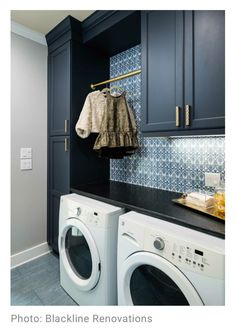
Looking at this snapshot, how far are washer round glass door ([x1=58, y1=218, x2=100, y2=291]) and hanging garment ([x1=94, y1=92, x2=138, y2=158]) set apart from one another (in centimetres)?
69

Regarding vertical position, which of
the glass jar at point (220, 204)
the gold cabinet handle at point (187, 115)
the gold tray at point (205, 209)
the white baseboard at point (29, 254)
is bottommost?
the white baseboard at point (29, 254)

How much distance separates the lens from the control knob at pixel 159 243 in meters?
0.89

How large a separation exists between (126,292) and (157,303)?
0.58 feet

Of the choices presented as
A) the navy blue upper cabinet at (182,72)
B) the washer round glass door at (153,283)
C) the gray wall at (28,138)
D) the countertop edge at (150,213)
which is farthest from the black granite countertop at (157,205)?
the gray wall at (28,138)

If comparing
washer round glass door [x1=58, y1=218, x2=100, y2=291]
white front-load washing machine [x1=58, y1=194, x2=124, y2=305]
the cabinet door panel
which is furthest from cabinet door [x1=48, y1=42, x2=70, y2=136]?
washer round glass door [x1=58, y1=218, x2=100, y2=291]

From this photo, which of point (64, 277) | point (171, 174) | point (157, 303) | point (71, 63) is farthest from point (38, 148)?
point (157, 303)

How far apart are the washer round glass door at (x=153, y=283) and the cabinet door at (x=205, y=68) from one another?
0.80 m

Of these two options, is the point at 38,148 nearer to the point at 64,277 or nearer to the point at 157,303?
the point at 64,277

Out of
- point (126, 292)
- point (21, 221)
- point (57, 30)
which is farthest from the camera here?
point (21, 221)

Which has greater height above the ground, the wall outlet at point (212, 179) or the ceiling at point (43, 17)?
the ceiling at point (43, 17)

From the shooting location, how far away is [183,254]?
2.72 feet

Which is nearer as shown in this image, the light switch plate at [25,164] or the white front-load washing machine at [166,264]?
the white front-load washing machine at [166,264]

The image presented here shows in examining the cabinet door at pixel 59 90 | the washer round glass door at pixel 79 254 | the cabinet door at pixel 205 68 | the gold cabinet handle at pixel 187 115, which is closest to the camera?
the cabinet door at pixel 205 68

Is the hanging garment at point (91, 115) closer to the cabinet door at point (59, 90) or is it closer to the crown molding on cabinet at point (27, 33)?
the cabinet door at point (59, 90)
